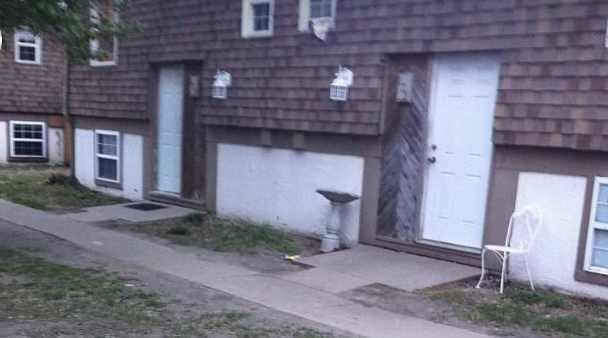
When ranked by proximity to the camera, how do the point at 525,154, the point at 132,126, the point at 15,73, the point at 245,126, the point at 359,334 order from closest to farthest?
the point at 359,334
the point at 525,154
the point at 245,126
the point at 132,126
the point at 15,73

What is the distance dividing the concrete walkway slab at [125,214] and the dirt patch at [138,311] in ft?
9.37

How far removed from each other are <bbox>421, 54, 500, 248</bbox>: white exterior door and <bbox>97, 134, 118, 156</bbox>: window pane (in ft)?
24.3

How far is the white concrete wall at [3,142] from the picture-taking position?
16.9 meters

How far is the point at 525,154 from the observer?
6.38 m

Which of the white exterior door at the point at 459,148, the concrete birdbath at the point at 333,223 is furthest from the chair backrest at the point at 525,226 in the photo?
the concrete birdbath at the point at 333,223

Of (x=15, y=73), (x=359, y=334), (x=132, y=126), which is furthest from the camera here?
(x=15, y=73)

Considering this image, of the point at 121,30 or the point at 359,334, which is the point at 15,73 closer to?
the point at 121,30

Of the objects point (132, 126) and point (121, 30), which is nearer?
point (121, 30)

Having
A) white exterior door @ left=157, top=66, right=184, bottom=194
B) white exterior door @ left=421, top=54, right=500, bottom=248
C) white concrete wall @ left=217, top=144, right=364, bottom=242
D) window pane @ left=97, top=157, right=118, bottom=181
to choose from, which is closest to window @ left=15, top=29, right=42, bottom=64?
Answer: window pane @ left=97, top=157, right=118, bottom=181

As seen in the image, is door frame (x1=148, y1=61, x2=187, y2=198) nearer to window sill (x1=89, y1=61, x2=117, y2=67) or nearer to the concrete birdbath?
window sill (x1=89, y1=61, x2=117, y2=67)

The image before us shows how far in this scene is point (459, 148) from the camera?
7.03 metres

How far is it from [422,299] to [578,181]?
2.02 meters

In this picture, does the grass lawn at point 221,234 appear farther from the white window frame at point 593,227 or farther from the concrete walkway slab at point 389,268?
the white window frame at point 593,227

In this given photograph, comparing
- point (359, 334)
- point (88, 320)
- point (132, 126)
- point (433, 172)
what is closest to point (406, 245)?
point (433, 172)
